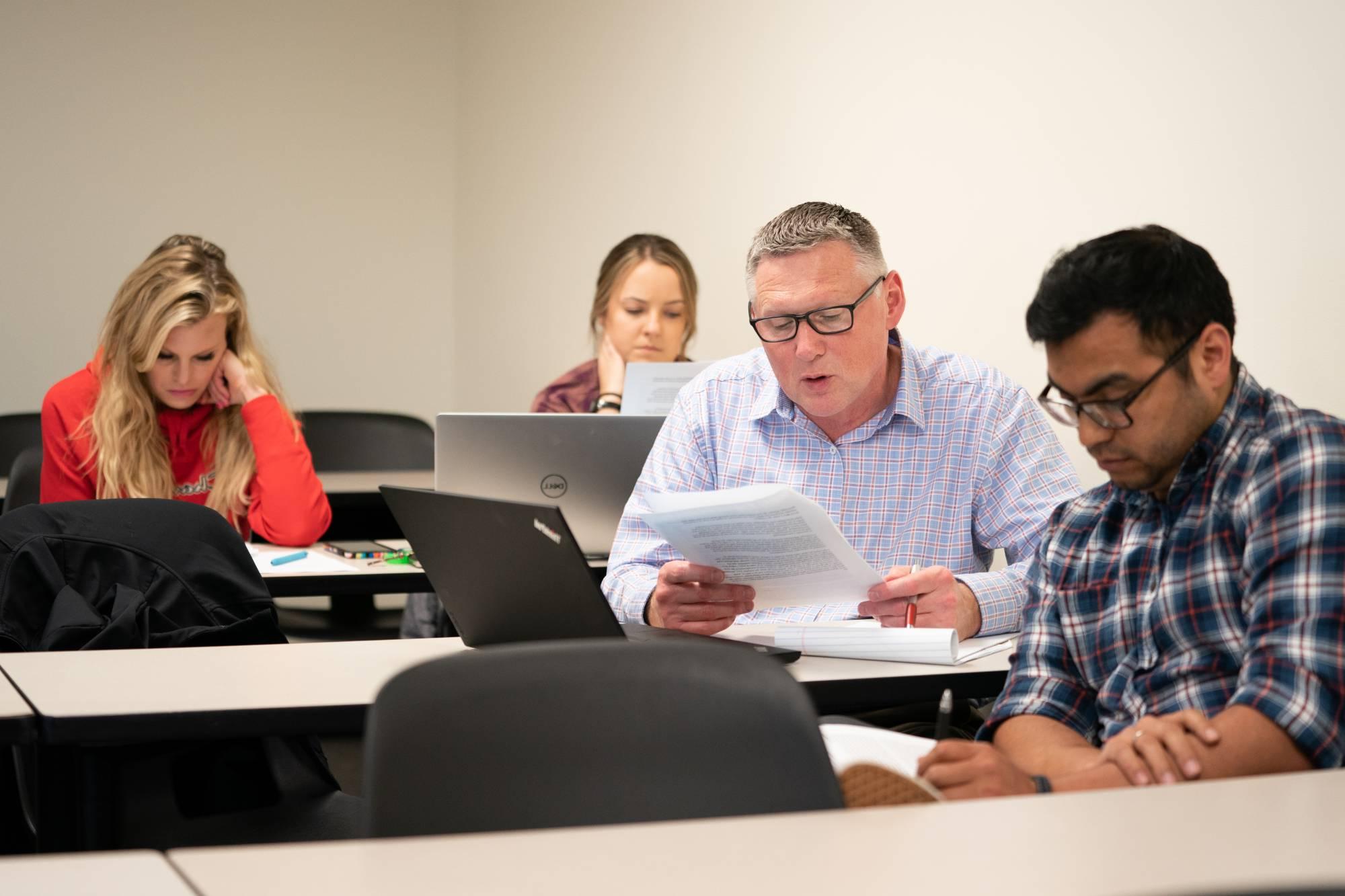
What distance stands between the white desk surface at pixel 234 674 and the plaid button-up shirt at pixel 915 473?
0.35 meters

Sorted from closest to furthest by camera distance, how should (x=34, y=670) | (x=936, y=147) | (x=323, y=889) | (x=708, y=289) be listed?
(x=323, y=889), (x=34, y=670), (x=936, y=147), (x=708, y=289)

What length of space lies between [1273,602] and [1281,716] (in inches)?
4.4

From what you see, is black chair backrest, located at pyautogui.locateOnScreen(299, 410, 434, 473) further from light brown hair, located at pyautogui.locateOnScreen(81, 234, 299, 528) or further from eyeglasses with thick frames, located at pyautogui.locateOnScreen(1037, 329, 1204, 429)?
eyeglasses with thick frames, located at pyautogui.locateOnScreen(1037, 329, 1204, 429)

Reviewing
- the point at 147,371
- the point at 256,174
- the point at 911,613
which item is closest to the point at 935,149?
the point at 911,613

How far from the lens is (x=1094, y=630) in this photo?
1584mm

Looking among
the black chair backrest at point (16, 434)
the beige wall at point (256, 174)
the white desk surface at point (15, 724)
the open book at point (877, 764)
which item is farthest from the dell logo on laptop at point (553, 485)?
the beige wall at point (256, 174)

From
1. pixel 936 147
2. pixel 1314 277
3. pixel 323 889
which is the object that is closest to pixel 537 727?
pixel 323 889

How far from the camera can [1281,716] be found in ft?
4.24

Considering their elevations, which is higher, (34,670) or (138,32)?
(138,32)

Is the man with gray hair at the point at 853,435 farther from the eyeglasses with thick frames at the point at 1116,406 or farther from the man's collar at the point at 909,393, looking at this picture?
the eyeglasses with thick frames at the point at 1116,406

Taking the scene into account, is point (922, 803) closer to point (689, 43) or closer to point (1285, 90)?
point (1285, 90)

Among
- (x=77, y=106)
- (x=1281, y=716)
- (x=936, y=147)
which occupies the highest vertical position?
(x=77, y=106)

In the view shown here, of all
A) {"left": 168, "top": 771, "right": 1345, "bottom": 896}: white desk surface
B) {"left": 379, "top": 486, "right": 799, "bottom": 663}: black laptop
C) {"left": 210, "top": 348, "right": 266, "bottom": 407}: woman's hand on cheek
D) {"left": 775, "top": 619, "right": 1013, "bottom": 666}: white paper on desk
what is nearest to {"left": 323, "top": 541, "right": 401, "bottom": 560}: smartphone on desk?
{"left": 210, "top": 348, "right": 266, "bottom": 407}: woman's hand on cheek

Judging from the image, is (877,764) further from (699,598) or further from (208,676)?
(208,676)
